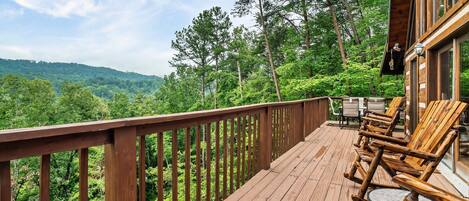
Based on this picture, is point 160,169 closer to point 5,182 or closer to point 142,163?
point 142,163

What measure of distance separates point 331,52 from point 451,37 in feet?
39.3

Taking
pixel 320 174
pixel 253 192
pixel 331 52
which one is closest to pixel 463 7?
pixel 320 174

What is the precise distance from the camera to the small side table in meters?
2.47

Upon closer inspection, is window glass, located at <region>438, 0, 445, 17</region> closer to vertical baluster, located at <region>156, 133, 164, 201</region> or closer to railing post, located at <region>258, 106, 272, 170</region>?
railing post, located at <region>258, 106, 272, 170</region>

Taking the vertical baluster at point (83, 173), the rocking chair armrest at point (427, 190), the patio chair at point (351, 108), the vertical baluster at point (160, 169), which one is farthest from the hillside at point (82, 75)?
the rocking chair armrest at point (427, 190)

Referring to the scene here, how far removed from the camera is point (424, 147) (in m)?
2.49

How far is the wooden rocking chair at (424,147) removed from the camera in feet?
7.13

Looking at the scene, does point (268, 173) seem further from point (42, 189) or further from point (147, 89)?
point (147, 89)

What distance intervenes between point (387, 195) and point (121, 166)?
7.63ft

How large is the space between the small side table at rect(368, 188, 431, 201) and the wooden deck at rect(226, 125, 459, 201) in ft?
0.99

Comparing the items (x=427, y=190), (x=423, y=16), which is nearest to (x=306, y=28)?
(x=423, y=16)

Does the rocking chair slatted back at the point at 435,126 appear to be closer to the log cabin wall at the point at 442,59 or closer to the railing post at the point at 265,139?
the log cabin wall at the point at 442,59

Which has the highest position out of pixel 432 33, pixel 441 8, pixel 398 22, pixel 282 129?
pixel 398 22

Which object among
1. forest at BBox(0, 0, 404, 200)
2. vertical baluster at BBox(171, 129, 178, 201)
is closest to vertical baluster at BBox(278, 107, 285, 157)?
vertical baluster at BBox(171, 129, 178, 201)
